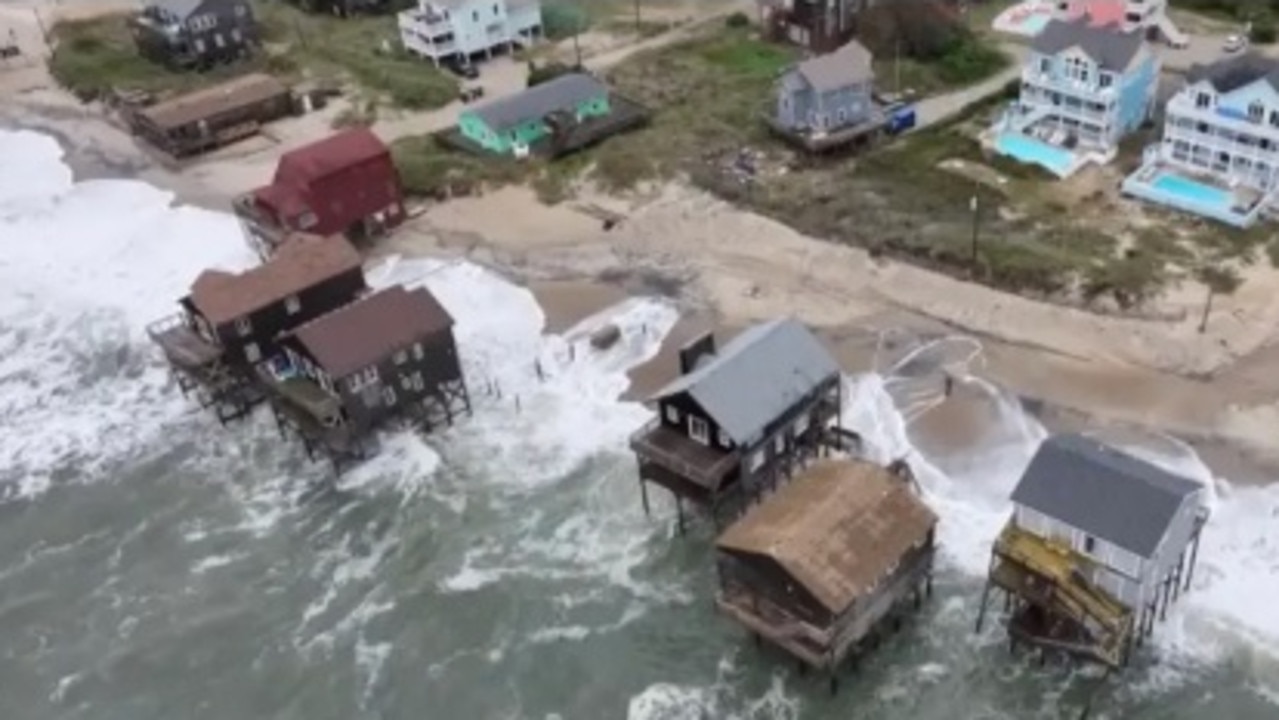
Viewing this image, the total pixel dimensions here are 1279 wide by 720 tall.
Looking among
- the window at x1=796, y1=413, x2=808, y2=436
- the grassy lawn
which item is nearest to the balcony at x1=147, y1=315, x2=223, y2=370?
the window at x1=796, y1=413, x2=808, y2=436

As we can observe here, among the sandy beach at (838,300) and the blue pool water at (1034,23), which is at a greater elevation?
the blue pool water at (1034,23)

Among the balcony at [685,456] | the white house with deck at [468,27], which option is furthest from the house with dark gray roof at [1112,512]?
the white house with deck at [468,27]

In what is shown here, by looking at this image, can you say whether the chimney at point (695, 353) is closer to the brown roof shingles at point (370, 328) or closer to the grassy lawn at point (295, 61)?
the brown roof shingles at point (370, 328)

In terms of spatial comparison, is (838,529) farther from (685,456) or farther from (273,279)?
(273,279)

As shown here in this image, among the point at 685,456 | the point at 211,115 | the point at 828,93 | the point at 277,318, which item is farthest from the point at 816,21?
the point at 685,456

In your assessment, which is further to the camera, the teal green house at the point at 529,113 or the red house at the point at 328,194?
the teal green house at the point at 529,113

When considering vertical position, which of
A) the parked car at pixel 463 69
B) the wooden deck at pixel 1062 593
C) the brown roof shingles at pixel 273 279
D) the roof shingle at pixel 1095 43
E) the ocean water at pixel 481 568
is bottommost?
the ocean water at pixel 481 568
